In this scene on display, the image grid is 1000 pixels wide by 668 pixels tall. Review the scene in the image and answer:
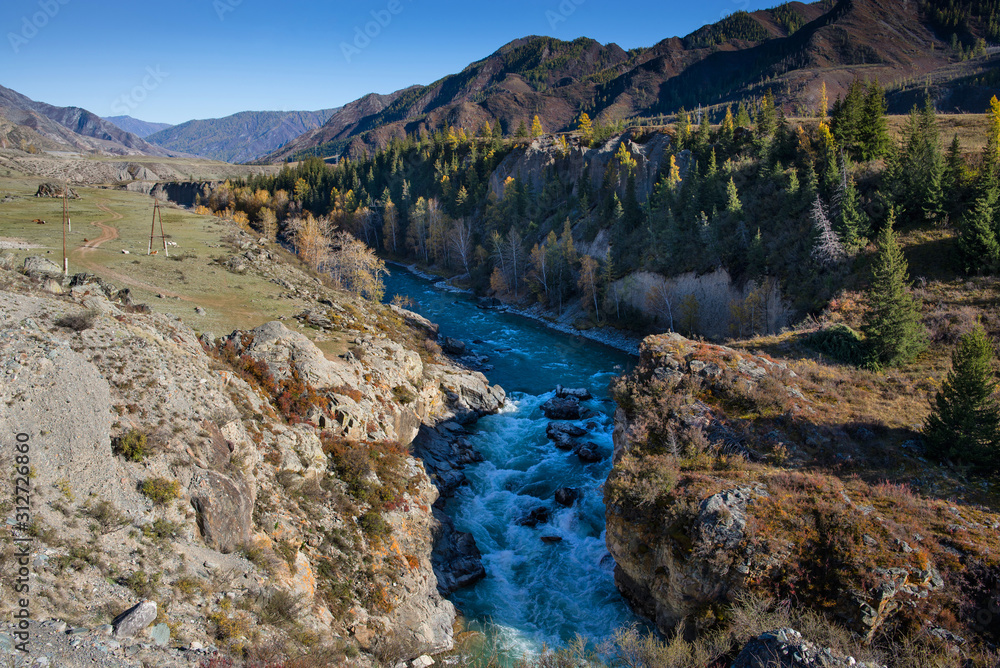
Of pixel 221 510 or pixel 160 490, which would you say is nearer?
pixel 160 490

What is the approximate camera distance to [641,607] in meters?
18.1

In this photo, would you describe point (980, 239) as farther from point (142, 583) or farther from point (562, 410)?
point (142, 583)

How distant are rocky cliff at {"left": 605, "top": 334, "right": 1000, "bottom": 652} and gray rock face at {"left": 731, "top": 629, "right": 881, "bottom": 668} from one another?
8.54ft

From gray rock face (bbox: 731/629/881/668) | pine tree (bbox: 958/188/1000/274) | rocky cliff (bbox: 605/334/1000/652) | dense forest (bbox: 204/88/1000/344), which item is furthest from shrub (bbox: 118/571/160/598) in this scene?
pine tree (bbox: 958/188/1000/274)

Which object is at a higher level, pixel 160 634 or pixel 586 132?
pixel 586 132

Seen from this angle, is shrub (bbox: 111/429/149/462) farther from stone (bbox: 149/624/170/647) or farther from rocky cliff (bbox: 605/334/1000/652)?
rocky cliff (bbox: 605/334/1000/652)

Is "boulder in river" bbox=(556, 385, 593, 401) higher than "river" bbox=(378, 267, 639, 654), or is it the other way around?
"boulder in river" bbox=(556, 385, 593, 401)

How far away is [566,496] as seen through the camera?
25.1 metres

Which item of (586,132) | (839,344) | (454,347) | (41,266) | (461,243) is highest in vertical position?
(586,132)

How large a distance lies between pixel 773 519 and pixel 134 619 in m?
16.2

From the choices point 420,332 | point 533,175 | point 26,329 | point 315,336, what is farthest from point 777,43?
point 26,329

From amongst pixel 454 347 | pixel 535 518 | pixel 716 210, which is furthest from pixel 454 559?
pixel 716 210

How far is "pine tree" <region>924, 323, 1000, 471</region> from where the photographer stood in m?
16.6

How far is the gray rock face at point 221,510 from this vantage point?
1389 centimetres
